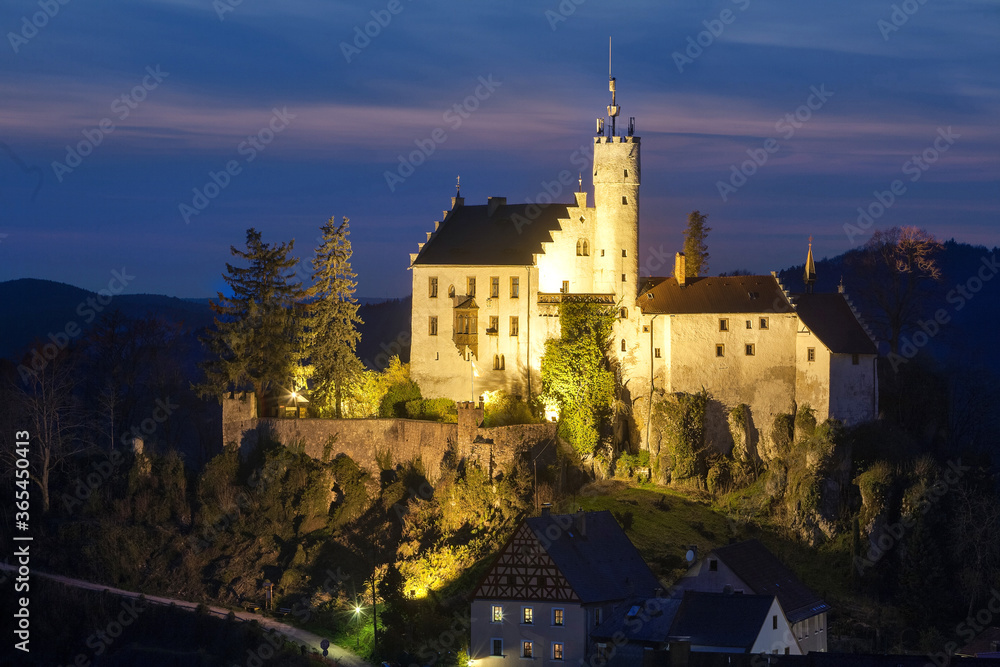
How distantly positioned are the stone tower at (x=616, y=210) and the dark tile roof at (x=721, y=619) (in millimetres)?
19962

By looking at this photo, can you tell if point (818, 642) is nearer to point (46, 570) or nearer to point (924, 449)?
point (924, 449)

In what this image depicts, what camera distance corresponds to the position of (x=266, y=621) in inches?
2232

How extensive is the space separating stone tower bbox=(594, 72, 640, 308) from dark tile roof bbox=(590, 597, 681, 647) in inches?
753

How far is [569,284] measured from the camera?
218ft

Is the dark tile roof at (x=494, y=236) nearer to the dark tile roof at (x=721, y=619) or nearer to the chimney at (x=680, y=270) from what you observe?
the chimney at (x=680, y=270)

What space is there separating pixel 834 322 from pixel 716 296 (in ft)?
17.1

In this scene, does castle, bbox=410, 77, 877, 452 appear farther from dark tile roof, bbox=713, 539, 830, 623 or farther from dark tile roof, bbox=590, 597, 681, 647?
dark tile roof, bbox=590, 597, 681, 647

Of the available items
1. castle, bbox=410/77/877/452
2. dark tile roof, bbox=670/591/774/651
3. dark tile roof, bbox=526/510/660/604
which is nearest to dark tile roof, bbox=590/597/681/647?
dark tile roof, bbox=670/591/774/651

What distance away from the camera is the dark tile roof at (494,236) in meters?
67.0

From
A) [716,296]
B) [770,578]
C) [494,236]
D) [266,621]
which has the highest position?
[494,236]

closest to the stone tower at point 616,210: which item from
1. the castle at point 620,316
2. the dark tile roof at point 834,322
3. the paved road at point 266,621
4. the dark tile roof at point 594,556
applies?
the castle at point 620,316

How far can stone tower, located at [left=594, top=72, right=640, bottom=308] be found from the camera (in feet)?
217

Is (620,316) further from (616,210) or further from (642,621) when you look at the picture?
(642,621)

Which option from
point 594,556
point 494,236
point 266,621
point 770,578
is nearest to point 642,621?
point 594,556
